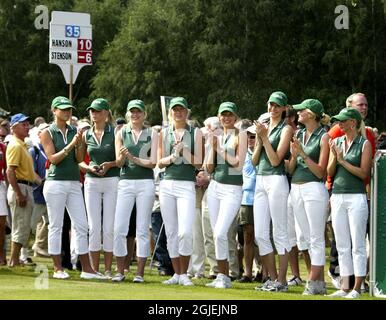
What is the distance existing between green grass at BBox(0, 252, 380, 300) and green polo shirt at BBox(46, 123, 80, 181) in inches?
52.1

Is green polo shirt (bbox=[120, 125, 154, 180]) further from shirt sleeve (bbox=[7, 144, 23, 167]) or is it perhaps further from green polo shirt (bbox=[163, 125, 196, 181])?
shirt sleeve (bbox=[7, 144, 23, 167])

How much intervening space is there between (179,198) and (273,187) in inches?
52.1

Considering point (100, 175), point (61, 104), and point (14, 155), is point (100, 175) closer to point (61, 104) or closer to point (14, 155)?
point (61, 104)

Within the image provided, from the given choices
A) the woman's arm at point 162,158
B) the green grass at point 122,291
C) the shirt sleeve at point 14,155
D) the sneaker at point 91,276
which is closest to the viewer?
the green grass at point 122,291

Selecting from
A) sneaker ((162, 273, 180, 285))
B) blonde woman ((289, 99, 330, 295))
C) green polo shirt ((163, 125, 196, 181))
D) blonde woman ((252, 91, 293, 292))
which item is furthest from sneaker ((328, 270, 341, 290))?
green polo shirt ((163, 125, 196, 181))

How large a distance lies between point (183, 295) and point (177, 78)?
36.9 m

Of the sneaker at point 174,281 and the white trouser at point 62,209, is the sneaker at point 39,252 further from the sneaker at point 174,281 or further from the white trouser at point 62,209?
the sneaker at point 174,281

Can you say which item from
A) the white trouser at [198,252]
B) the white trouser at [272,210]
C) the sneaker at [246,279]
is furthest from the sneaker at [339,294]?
the white trouser at [198,252]

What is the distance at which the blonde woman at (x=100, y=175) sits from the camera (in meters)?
13.3

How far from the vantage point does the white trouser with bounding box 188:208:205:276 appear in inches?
583

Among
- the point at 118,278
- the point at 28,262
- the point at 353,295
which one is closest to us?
the point at 353,295

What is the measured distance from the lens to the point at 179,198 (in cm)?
1291

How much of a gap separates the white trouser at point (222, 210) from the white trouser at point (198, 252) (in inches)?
81.1

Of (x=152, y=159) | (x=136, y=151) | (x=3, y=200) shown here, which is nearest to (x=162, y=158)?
(x=152, y=159)
